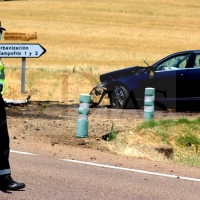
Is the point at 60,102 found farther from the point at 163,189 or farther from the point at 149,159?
the point at 163,189

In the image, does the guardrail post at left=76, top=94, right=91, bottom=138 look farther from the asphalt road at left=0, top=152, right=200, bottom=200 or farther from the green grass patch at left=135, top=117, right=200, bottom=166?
the asphalt road at left=0, top=152, right=200, bottom=200

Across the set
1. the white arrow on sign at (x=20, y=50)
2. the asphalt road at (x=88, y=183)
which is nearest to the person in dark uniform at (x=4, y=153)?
the asphalt road at (x=88, y=183)

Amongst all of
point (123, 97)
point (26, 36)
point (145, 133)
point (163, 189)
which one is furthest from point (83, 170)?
point (26, 36)

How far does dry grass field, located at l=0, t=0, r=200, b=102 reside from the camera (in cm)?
2597

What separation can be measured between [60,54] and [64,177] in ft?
113

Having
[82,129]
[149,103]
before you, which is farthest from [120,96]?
[82,129]

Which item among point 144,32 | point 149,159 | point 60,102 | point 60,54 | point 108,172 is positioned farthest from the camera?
point 144,32

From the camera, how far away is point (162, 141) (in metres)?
14.1

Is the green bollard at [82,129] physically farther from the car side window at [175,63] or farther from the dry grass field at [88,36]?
the dry grass field at [88,36]

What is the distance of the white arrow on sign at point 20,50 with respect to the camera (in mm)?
21891

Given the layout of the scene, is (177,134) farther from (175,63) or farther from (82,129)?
(175,63)

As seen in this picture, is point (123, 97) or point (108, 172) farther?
point (123, 97)

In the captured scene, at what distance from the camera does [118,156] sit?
467 inches

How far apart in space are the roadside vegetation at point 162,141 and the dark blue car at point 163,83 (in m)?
4.20
